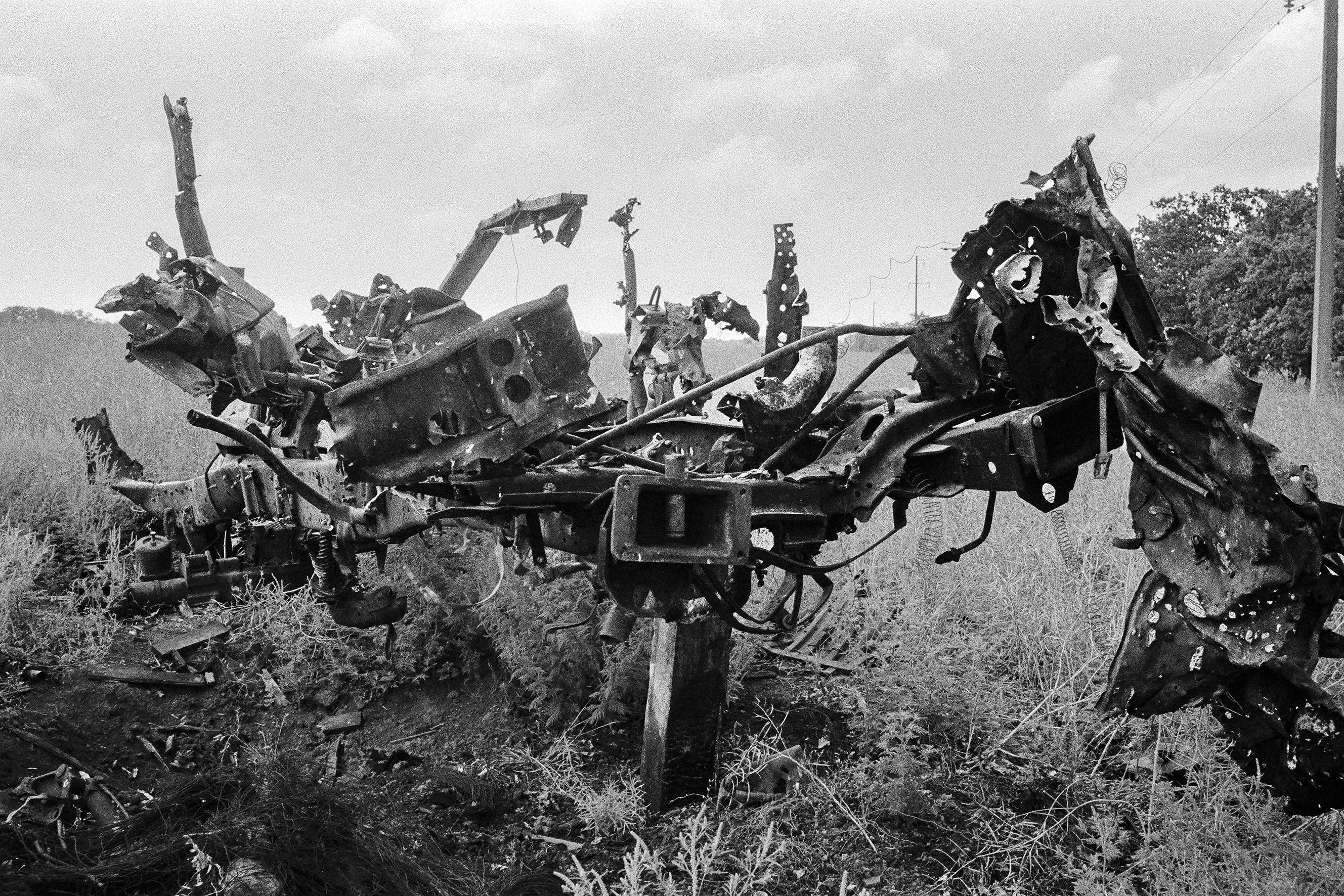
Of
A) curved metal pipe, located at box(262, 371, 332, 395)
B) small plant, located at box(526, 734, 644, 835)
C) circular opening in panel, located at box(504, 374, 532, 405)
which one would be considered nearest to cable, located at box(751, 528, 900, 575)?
circular opening in panel, located at box(504, 374, 532, 405)

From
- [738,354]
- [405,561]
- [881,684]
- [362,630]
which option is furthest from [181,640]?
[738,354]

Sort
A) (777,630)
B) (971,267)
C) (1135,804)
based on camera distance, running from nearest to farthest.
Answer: (971,267)
(777,630)
(1135,804)

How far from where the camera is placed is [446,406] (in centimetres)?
268

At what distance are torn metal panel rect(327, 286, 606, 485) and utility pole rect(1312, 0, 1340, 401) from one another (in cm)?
1273

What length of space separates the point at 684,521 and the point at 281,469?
1338 millimetres

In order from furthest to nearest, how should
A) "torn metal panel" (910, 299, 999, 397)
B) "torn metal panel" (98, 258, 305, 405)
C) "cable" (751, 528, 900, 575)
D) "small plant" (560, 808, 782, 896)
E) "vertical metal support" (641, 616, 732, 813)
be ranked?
"vertical metal support" (641, 616, 732, 813) → "torn metal panel" (98, 258, 305, 405) → "small plant" (560, 808, 782, 896) → "cable" (751, 528, 900, 575) → "torn metal panel" (910, 299, 999, 397)

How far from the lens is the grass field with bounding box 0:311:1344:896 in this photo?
11.9 ft

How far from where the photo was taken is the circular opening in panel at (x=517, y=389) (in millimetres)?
2691

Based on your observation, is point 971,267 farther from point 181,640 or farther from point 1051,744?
point 181,640

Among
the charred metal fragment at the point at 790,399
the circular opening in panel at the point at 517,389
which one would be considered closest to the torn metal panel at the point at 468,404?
the circular opening in panel at the point at 517,389

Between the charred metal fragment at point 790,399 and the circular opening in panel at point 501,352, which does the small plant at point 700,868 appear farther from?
the circular opening in panel at point 501,352

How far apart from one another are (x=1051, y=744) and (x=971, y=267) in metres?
2.83

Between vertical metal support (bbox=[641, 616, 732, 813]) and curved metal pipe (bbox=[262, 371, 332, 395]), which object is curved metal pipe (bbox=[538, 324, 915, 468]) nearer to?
curved metal pipe (bbox=[262, 371, 332, 395])

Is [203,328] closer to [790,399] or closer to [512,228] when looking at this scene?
[512,228]
